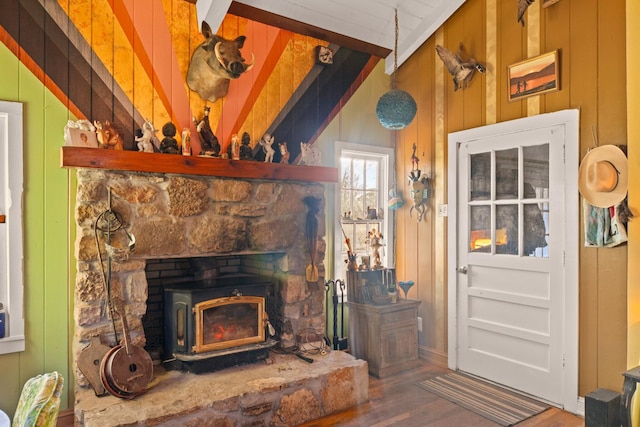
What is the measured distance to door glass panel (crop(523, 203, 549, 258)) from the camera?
3.22 metres

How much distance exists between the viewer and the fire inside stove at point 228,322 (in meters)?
2.94

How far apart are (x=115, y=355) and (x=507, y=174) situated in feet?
10.2

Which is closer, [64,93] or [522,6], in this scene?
[64,93]

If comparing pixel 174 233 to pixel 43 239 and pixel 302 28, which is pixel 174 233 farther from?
pixel 302 28

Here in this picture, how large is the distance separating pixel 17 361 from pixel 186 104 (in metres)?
2.02

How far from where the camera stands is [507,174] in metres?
3.49

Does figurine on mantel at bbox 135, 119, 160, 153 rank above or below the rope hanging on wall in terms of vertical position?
below

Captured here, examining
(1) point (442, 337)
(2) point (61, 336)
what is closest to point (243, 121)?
(2) point (61, 336)

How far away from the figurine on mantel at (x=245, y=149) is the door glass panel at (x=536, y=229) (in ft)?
7.12

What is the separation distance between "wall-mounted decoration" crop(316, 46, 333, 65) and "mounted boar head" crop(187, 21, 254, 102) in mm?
870

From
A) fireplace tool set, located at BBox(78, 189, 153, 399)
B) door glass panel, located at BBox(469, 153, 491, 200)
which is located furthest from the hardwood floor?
door glass panel, located at BBox(469, 153, 491, 200)

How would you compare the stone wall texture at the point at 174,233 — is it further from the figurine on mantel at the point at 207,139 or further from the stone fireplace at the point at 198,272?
the figurine on mantel at the point at 207,139

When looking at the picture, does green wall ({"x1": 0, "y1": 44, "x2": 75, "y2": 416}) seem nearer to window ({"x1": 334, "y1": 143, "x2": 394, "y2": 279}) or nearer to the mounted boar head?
the mounted boar head

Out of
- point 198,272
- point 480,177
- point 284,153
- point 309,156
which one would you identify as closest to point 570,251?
point 480,177
